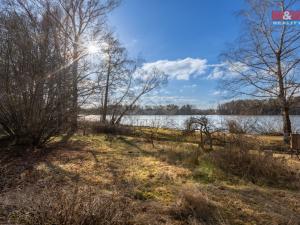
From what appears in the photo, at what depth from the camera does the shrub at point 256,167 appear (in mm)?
5371

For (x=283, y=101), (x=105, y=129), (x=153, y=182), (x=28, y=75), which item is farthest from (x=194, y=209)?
(x=105, y=129)

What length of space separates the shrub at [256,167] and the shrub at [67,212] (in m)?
3.86

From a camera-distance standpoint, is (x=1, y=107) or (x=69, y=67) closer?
(x=1, y=107)

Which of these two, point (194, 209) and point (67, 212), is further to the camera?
point (194, 209)

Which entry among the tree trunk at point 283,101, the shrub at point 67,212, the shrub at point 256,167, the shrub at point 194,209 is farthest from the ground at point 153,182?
the tree trunk at point 283,101

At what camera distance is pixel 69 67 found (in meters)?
7.19

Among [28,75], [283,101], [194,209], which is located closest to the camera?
[194,209]

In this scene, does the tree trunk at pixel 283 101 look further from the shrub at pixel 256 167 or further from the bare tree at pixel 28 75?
the bare tree at pixel 28 75

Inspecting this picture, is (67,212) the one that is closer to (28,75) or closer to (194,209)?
(194,209)

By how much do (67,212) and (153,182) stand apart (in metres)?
2.45

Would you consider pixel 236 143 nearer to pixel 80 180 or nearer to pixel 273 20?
pixel 80 180

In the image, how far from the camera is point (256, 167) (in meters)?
5.72

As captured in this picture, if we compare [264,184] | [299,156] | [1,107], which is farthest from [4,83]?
[299,156]

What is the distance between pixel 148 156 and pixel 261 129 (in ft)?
30.6
